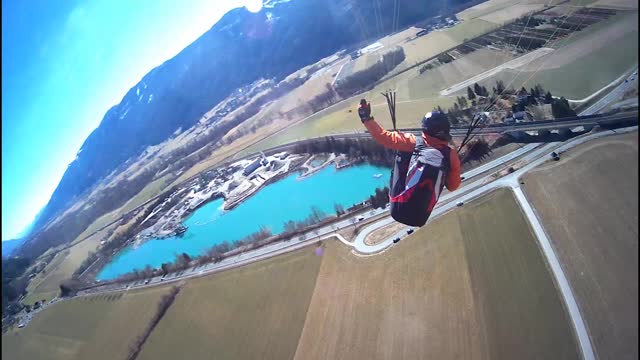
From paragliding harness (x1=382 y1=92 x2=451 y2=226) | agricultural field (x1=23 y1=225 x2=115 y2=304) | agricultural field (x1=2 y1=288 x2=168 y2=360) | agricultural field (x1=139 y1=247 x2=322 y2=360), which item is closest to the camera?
paragliding harness (x1=382 y1=92 x2=451 y2=226)

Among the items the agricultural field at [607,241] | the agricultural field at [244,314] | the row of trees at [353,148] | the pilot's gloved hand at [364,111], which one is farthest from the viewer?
the row of trees at [353,148]

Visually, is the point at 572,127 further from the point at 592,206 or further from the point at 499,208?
the point at 592,206

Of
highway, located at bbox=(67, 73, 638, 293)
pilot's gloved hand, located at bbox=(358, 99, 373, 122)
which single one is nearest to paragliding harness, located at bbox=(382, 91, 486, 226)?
pilot's gloved hand, located at bbox=(358, 99, 373, 122)

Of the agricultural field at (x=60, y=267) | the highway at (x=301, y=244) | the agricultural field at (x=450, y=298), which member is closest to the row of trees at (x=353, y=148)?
the highway at (x=301, y=244)

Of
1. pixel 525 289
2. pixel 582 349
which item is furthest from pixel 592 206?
pixel 525 289

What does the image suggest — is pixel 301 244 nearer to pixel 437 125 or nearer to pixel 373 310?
pixel 373 310

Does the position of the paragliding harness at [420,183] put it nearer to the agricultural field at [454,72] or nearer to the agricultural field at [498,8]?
the agricultural field at [498,8]

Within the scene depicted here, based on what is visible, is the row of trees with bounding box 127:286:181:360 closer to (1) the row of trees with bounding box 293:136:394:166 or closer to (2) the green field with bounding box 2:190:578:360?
(2) the green field with bounding box 2:190:578:360
